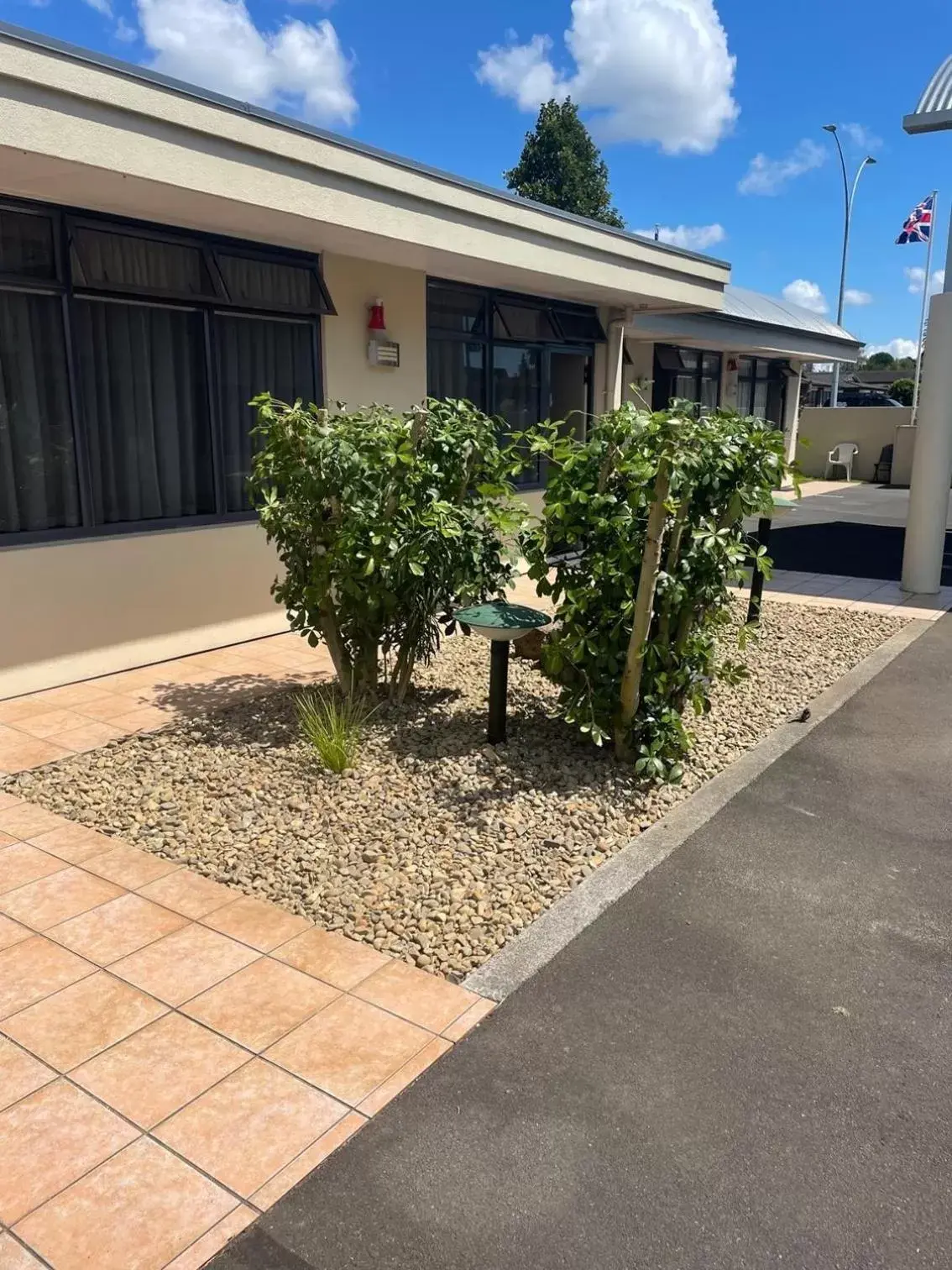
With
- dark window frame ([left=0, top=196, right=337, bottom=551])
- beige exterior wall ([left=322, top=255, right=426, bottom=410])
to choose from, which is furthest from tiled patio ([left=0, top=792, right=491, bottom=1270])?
beige exterior wall ([left=322, top=255, right=426, bottom=410])

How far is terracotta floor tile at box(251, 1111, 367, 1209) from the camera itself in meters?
2.16

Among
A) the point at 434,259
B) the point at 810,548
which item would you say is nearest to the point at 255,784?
the point at 434,259

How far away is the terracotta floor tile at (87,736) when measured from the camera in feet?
16.2

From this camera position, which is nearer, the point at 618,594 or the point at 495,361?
the point at 618,594

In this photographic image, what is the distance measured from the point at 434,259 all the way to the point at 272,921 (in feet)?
19.5

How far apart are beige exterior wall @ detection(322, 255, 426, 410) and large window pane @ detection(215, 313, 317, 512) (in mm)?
294

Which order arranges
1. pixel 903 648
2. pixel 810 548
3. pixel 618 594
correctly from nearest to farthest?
1. pixel 618 594
2. pixel 903 648
3. pixel 810 548

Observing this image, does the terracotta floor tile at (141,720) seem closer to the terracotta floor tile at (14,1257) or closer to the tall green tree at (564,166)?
the terracotta floor tile at (14,1257)

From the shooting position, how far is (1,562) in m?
5.57

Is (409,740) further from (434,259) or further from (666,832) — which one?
(434,259)

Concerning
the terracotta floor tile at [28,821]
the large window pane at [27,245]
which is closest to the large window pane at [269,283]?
the large window pane at [27,245]

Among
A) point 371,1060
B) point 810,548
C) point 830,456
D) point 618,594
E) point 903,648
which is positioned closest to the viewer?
point 371,1060

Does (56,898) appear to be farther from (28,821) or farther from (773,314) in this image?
(773,314)

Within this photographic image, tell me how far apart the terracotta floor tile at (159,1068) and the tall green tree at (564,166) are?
4192cm
